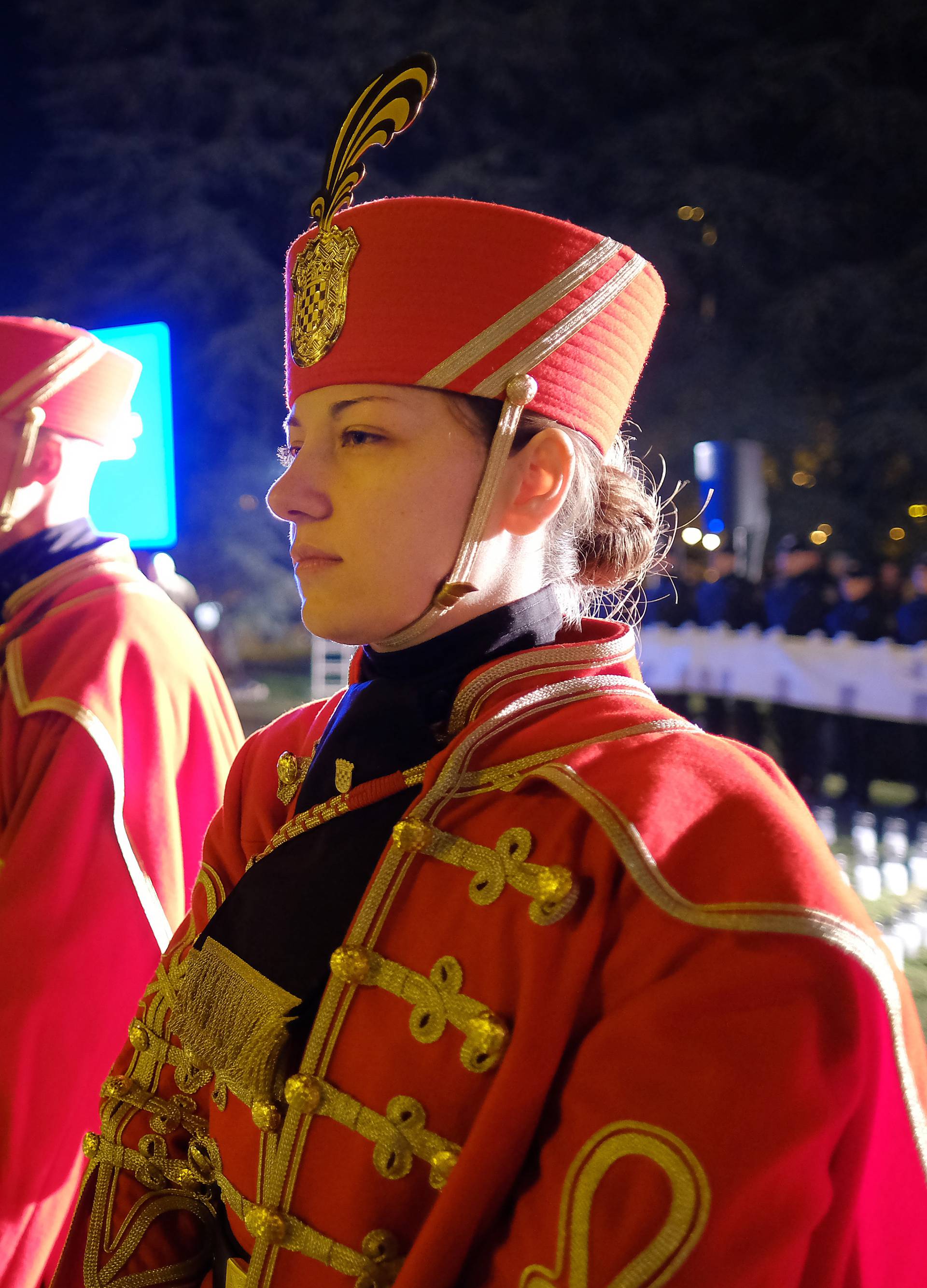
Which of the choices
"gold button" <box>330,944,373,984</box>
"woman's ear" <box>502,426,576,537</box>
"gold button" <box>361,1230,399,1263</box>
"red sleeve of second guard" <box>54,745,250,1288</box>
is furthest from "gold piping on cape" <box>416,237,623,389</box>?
"gold button" <box>361,1230,399,1263</box>

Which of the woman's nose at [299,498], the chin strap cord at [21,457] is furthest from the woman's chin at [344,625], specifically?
the chin strap cord at [21,457]

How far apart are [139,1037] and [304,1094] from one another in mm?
408

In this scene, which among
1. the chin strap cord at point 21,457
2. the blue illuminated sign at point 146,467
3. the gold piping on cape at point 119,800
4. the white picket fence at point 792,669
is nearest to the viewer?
the gold piping on cape at point 119,800

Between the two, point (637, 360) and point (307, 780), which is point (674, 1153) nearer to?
point (307, 780)

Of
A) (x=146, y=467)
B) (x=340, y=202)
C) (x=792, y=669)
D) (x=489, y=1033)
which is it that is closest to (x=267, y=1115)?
(x=489, y=1033)

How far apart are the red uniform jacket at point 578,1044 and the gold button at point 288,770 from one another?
0.39 ft

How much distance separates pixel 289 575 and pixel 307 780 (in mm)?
8767

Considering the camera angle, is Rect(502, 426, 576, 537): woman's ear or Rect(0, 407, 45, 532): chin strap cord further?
Rect(0, 407, 45, 532): chin strap cord

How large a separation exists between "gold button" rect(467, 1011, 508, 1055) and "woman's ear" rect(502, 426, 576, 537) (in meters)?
0.54

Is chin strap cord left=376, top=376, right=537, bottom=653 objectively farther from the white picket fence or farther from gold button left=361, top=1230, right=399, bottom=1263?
the white picket fence

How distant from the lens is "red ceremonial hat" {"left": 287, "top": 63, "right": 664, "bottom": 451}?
115 cm

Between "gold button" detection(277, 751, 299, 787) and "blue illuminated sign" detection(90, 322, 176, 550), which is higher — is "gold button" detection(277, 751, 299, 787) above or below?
below

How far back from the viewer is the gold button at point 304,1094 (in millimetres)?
1026

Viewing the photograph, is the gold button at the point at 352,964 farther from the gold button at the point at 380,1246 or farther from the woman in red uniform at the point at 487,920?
the gold button at the point at 380,1246
